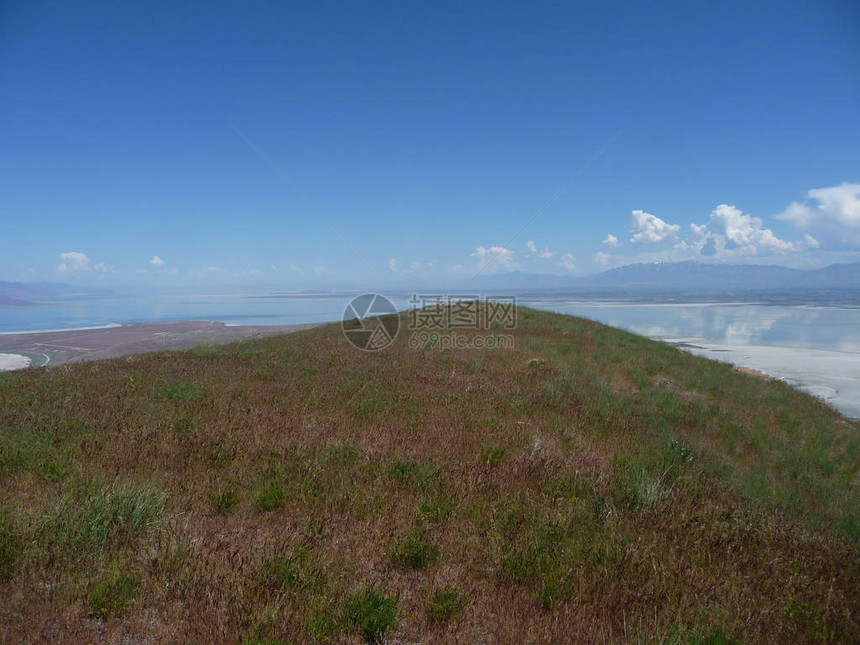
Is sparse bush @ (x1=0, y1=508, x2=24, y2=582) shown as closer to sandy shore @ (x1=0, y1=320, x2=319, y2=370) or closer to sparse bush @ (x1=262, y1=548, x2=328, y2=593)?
sparse bush @ (x1=262, y1=548, x2=328, y2=593)

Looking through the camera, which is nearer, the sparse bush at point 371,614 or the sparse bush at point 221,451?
the sparse bush at point 371,614

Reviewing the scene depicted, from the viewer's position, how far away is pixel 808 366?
2972 cm

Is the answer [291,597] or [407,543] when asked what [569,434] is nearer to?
[407,543]

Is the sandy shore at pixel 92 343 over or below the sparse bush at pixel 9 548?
below

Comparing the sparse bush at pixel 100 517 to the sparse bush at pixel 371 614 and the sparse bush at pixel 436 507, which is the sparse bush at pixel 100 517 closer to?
the sparse bush at pixel 371 614

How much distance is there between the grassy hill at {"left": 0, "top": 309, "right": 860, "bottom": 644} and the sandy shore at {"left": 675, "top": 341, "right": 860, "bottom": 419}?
54.5ft

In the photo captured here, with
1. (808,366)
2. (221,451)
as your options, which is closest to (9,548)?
(221,451)

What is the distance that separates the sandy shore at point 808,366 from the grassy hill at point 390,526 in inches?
654

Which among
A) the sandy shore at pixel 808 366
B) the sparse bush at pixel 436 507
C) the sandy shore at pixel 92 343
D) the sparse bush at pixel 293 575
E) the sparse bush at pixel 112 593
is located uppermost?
the sparse bush at pixel 112 593

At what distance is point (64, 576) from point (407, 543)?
2.54 m

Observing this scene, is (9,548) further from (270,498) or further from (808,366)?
(808,366)

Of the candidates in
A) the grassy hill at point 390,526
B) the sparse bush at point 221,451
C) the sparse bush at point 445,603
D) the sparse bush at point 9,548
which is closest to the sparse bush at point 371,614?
the grassy hill at point 390,526

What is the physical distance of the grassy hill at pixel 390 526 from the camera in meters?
3.07

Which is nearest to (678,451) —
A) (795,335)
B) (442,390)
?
(442,390)
